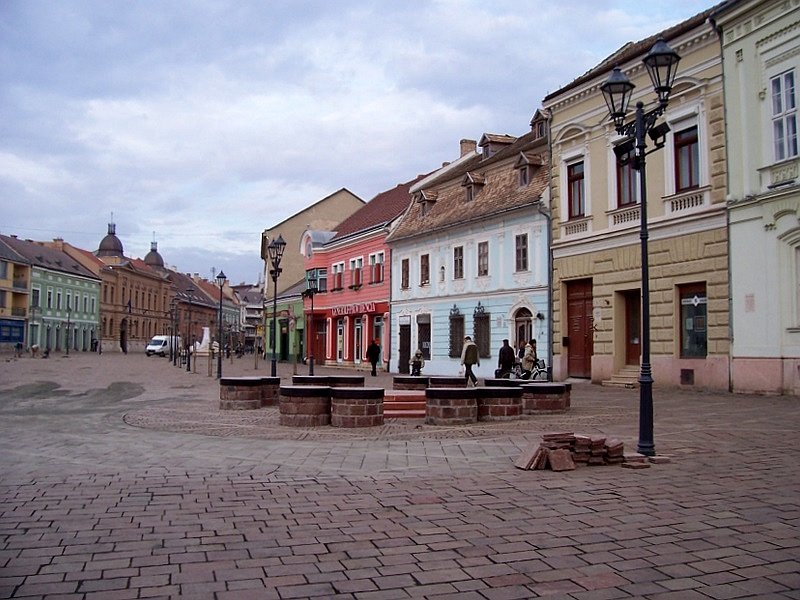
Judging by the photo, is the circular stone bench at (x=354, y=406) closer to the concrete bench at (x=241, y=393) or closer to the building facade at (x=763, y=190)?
the concrete bench at (x=241, y=393)

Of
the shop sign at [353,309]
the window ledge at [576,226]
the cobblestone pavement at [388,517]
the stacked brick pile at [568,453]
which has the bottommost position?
the cobblestone pavement at [388,517]

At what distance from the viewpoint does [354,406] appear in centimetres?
1270

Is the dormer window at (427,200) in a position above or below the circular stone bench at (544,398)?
above

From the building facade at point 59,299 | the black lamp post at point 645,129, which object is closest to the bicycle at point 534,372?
the black lamp post at point 645,129

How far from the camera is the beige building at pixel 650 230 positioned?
66.2 ft

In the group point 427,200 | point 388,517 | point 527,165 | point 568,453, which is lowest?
point 388,517

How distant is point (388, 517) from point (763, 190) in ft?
51.5

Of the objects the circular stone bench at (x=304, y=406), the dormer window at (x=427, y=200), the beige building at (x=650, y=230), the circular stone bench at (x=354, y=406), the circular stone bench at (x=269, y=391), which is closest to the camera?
the circular stone bench at (x=354, y=406)

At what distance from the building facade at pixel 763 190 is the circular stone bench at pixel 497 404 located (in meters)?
7.96

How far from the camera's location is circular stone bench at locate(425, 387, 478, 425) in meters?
13.2

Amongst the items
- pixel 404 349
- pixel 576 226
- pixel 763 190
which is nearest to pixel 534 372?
pixel 576 226

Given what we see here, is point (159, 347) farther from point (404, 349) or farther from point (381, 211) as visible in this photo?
point (404, 349)

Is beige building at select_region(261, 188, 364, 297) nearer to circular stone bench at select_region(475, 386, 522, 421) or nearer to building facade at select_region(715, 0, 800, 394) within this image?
building facade at select_region(715, 0, 800, 394)

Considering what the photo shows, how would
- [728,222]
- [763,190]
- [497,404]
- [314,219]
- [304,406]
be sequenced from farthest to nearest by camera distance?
[314,219] < [728,222] < [763,190] < [497,404] < [304,406]
